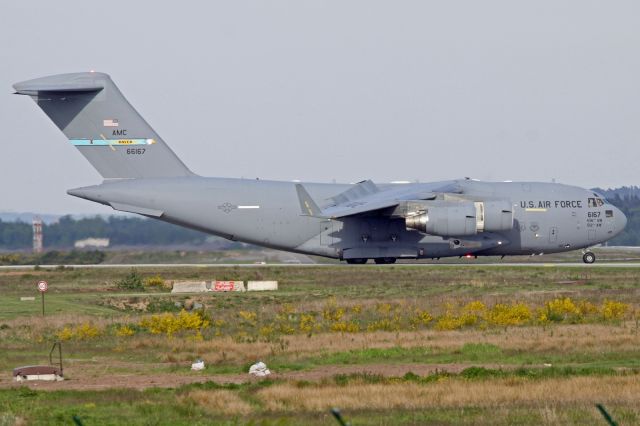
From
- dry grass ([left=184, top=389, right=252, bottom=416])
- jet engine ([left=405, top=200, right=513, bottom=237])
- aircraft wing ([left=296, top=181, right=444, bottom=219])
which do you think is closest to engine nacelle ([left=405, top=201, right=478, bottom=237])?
jet engine ([left=405, top=200, right=513, bottom=237])

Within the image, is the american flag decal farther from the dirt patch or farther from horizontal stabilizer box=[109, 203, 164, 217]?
the dirt patch

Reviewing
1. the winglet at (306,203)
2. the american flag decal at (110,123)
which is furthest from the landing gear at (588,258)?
the american flag decal at (110,123)

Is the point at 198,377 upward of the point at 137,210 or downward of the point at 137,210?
downward

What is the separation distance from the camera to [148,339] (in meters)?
24.3

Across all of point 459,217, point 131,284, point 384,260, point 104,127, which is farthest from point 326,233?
point 104,127

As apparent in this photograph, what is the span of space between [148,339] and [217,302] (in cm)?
869

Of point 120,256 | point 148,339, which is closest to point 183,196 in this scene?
point 120,256

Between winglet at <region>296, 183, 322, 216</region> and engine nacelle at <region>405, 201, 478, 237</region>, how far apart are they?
3459 millimetres

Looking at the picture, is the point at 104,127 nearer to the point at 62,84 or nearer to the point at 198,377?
the point at 62,84

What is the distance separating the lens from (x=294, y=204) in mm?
43281

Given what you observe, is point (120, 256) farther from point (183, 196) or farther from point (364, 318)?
point (364, 318)

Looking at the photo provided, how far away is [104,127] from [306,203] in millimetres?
8399

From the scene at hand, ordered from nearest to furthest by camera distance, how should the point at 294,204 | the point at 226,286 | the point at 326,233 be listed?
the point at 226,286
the point at 294,204
the point at 326,233

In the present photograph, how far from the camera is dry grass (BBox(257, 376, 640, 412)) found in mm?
15008
